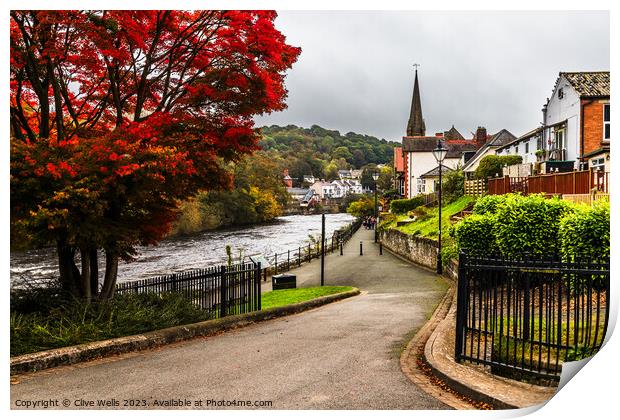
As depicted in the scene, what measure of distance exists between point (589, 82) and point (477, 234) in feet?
15.6

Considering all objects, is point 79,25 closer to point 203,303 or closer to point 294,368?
point 203,303

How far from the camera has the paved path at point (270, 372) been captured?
5.63 meters

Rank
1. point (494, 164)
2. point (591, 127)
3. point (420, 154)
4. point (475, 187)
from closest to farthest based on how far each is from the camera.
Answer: point (591, 127)
point (494, 164)
point (475, 187)
point (420, 154)

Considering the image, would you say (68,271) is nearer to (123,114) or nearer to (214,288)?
(214,288)

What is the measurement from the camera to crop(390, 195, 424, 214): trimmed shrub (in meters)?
46.9

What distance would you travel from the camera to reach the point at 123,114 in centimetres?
1009

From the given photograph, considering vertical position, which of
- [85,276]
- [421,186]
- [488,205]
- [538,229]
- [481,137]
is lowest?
[85,276]

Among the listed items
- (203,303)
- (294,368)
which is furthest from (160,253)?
(294,368)

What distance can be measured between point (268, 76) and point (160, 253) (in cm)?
2375

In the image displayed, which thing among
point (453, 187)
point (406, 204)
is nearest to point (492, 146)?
point (453, 187)

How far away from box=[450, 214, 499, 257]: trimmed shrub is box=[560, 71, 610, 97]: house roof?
12.1 ft

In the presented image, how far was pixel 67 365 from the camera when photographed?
6625mm

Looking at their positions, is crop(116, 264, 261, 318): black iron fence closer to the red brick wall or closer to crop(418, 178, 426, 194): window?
the red brick wall

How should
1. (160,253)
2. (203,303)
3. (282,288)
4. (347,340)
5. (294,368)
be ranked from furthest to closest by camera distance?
1. (160,253)
2. (282,288)
3. (203,303)
4. (347,340)
5. (294,368)
